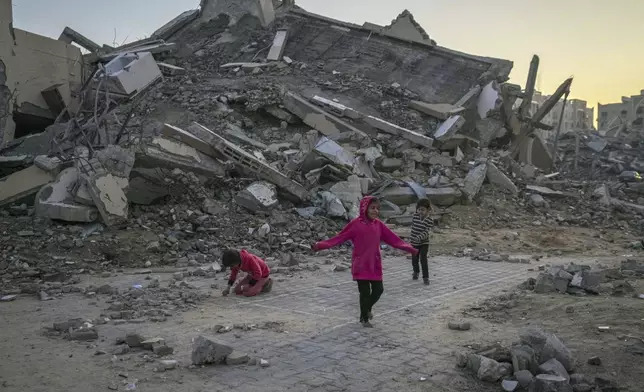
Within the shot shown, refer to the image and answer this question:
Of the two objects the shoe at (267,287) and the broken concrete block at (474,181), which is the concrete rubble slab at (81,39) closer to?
the broken concrete block at (474,181)

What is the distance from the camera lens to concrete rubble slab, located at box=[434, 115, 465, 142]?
1669 centimetres

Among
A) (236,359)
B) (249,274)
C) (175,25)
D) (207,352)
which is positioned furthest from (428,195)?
(175,25)

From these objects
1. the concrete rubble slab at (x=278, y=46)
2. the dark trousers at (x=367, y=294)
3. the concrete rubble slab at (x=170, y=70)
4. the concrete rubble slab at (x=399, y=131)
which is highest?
the concrete rubble slab at (x=278, y=46)

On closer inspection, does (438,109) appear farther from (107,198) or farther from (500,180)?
(107,198)

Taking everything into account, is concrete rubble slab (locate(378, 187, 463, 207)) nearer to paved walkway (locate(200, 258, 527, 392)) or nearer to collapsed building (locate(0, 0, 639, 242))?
collapsed building (locate(0, 0, 639, 242))

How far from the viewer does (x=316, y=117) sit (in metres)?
16.4

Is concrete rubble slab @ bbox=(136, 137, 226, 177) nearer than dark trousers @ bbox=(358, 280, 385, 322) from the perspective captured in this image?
No

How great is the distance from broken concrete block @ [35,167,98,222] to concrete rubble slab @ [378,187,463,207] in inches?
256

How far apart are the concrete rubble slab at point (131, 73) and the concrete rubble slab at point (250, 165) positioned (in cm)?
604

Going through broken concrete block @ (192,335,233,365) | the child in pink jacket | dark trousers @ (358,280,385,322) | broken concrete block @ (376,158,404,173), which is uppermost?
broken concrete block @ (376,158,404,173)

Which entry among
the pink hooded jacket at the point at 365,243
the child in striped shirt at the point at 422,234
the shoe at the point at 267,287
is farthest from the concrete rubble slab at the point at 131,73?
the pink hooded jacket at the point at 365,243

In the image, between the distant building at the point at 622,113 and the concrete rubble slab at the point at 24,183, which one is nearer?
the concrete rubble slab at the point at 24,183

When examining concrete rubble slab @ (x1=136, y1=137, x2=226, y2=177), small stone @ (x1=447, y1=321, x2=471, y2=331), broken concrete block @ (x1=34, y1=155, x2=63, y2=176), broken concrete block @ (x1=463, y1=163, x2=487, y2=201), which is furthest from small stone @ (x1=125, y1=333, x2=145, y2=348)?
broken concrete block @ (x1=463, y1=163, x2=487, y2=201)

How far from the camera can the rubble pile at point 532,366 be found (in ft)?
12.0
